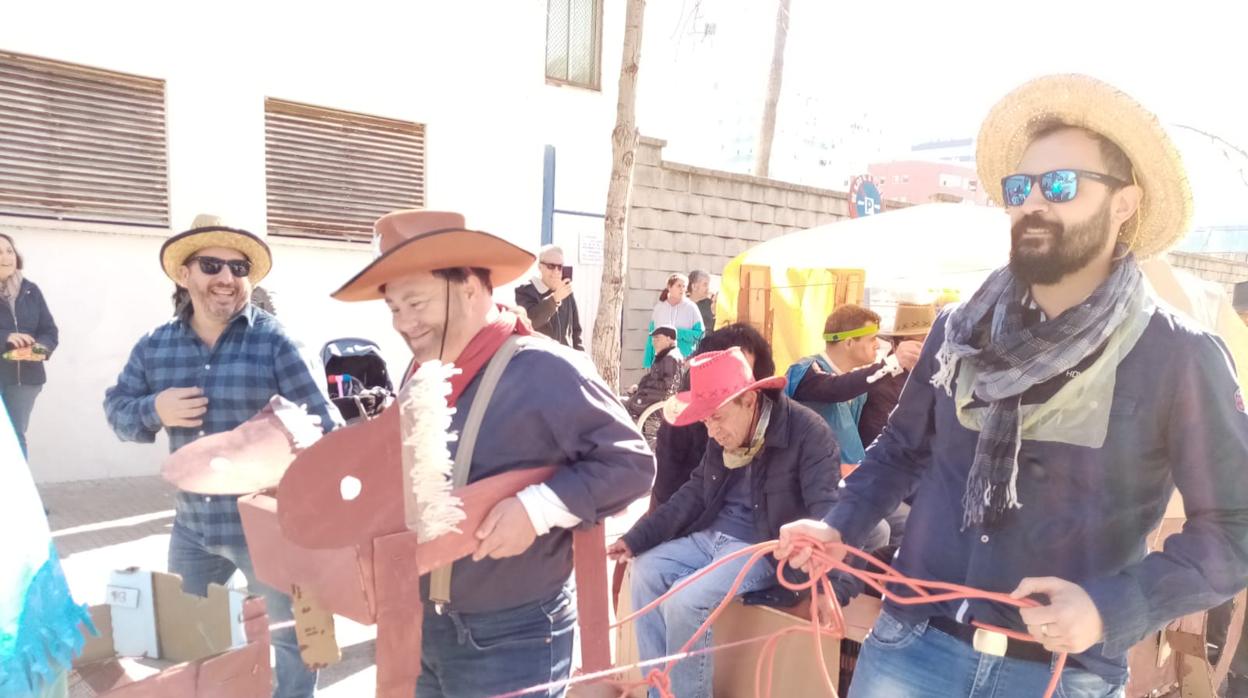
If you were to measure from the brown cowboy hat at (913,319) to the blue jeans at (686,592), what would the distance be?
5.24ft

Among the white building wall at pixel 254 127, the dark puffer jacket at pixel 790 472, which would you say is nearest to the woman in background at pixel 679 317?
the white building wall at pixel 254 127

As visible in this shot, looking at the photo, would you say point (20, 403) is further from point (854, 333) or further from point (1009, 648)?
point (1009, 648)

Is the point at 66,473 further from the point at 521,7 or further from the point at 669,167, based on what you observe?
the point at 669,167

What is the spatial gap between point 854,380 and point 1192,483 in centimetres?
250

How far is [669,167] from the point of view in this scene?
378 inches

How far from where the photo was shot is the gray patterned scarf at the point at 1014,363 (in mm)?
1509

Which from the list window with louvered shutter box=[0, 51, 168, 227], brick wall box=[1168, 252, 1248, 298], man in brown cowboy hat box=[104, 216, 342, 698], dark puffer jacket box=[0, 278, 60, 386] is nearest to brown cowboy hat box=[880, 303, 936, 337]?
man in brown cowboy hat box=[104, 216, 342, 698]

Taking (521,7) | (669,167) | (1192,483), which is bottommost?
(1192,483)

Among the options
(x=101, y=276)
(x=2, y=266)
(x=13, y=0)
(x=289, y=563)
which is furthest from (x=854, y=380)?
(x=13, y=0)

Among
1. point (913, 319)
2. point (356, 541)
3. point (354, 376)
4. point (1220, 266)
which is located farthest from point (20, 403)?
point (1220, 266)

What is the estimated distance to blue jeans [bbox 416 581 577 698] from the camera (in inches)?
71.3

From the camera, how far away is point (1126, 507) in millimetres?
1487

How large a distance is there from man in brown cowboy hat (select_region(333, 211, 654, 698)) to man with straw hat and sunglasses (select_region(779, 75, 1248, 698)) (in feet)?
1.65

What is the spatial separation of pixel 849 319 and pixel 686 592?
2149mm
